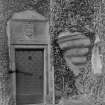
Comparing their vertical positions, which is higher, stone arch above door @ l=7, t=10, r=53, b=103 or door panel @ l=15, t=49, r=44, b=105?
stone arch above door @ l=7, t=10, r=53, b=103

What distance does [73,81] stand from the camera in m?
5.75

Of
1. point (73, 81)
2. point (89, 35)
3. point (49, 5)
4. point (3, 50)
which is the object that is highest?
point (49, 5)

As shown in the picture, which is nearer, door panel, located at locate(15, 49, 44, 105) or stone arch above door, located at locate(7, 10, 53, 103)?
stone arch above door, located at locate(7, 10, 53, 103)

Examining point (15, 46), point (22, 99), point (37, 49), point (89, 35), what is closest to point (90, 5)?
point (89, 35)

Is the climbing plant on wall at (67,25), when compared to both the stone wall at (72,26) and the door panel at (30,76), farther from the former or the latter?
the door panel at (30,76)

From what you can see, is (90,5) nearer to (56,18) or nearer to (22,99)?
(56,18)

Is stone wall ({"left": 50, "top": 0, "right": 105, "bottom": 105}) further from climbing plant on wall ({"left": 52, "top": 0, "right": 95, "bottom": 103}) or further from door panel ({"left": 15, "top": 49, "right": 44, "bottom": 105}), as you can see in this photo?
door panel ({"left": 15, "top": 49, "right": 44, "bottom": 105})

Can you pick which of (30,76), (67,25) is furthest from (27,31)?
(30,76)

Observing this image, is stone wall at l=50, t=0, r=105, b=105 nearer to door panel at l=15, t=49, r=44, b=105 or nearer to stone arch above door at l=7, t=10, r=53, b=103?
stone arch above door at l=7, t=10, r=53, b=103

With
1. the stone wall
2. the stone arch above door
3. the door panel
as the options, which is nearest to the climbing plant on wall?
the stone wall

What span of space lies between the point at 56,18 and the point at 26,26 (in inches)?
33.3

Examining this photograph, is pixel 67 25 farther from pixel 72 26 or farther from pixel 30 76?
pixel 30 76

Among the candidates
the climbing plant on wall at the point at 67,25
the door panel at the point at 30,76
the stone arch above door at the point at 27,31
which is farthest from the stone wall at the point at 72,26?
the door panel at the point at 30,76

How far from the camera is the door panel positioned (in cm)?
569
